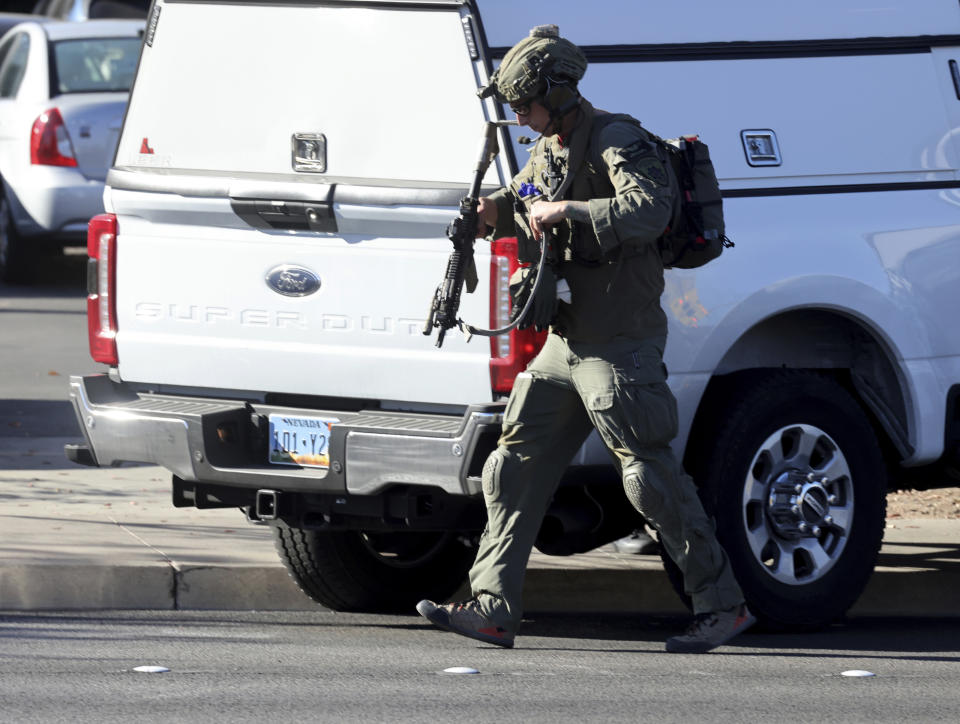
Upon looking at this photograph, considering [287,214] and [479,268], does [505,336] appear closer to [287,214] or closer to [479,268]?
[479,268]

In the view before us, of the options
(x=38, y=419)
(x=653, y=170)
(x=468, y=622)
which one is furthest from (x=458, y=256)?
(x=38, y=419)

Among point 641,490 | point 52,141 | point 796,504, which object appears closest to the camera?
point 641,490

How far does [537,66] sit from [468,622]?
5.65ft

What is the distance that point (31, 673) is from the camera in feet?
18.9

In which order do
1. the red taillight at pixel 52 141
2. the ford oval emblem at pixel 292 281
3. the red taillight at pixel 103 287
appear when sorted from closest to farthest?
1. the ford oval emblem at pixel 292 281
2. the red taillight at pixel 103 287
3. the red taillight at pixel 52 141

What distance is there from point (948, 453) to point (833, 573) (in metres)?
0.65

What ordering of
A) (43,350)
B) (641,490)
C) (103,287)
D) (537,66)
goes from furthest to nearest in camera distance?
(43,350)
(103,287)
(641,490)
(537,66)

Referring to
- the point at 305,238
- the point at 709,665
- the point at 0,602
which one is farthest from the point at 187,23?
the point at 709,665

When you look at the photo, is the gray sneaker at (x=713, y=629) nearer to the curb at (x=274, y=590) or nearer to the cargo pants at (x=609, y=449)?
the cargo pants at (x=609, y=449)

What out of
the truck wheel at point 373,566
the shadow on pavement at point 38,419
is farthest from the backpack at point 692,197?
the shadow on pavement at point 38,419

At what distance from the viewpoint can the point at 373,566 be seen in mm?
7004

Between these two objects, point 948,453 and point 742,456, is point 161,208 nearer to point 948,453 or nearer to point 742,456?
point 742,456

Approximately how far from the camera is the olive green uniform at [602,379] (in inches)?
229

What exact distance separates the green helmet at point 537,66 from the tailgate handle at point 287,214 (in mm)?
703
